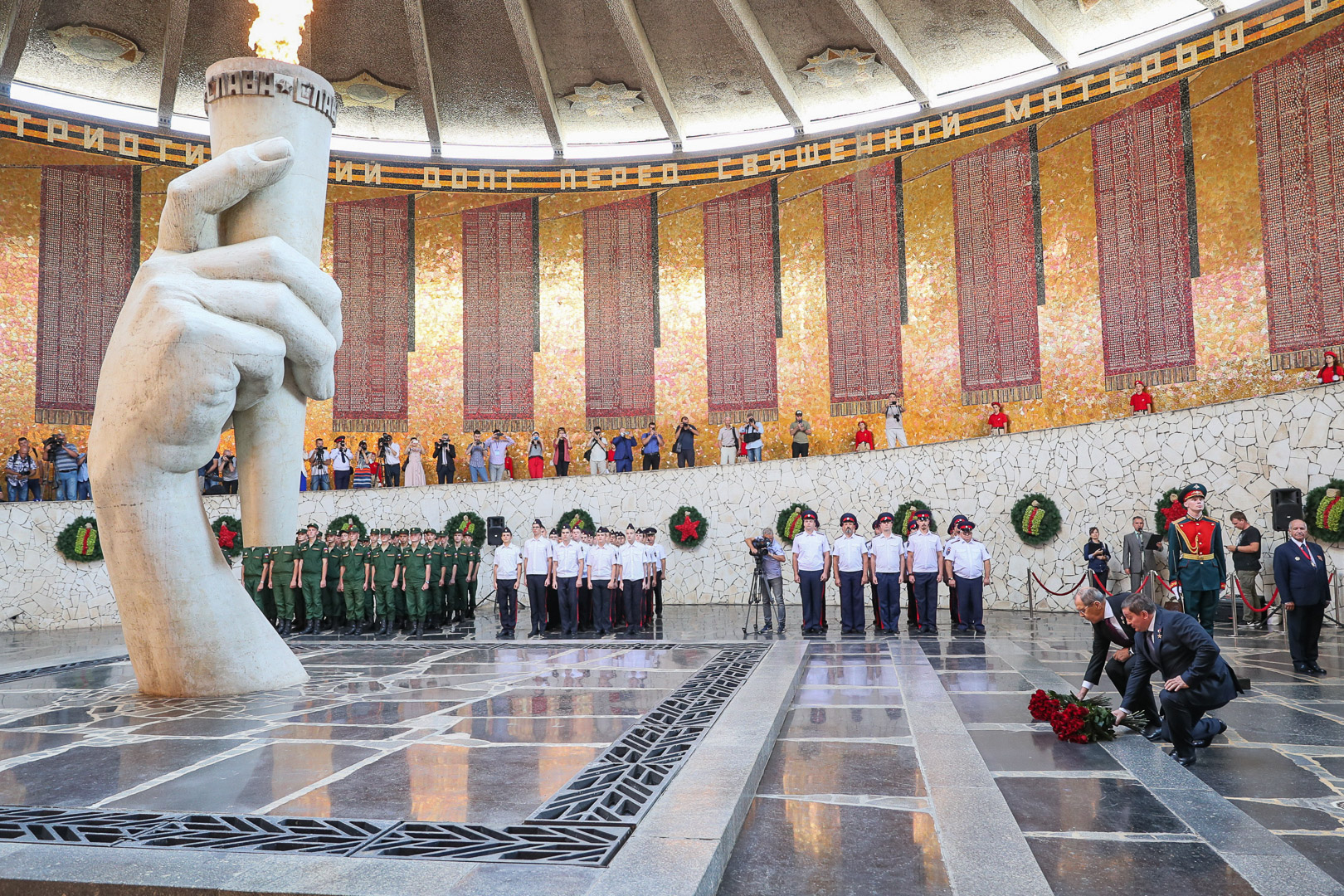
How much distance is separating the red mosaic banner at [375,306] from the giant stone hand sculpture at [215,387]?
43.8 ft

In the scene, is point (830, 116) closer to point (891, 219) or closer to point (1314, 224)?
point (891, 219)

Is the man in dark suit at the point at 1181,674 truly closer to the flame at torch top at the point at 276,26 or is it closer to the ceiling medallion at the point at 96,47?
the flame at torch top at the point at 276,26

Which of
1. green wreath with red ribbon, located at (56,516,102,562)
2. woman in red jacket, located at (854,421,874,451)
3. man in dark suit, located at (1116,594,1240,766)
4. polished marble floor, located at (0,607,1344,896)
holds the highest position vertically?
woman in red jacket, located at (854,421,874,451)

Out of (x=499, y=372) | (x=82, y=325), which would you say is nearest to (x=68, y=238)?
(x=82, y=325)

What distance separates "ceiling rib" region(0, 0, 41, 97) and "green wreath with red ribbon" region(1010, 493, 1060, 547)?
1745cm

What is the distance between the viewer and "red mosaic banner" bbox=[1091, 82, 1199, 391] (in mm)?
14992

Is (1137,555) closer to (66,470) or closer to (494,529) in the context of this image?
(494,529)

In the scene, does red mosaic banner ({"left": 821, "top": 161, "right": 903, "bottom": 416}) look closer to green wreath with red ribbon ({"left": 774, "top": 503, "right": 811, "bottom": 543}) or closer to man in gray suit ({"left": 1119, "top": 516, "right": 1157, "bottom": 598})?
green wreath with red ribbon ({"left": 774, "top": 503, "right": 811, "bottom": 543})

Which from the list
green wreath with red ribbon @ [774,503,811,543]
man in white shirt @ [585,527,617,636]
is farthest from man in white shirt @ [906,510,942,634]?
green wreath with red ribbon @ [774,503,811,543]

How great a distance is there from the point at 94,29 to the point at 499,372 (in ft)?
30.6

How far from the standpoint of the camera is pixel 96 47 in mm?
17328

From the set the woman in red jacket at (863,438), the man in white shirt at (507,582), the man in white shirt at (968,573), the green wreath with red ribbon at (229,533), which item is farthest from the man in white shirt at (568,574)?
the woman in red jacket at (863,438)

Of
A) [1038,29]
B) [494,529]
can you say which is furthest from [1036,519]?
[1038,29]

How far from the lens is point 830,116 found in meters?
19.5
